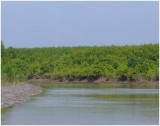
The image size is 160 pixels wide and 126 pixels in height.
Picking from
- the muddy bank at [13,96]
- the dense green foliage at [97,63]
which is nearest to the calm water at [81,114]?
the muddy bank at [13,96]

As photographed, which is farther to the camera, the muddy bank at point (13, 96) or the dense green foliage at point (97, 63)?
the dense green foliage at point (97, 63)

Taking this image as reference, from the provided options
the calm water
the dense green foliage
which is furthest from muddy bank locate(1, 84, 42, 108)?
the dense green foliage

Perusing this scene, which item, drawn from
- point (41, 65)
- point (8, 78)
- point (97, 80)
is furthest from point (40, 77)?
point (8, 78)

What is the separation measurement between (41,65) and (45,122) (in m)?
57.1

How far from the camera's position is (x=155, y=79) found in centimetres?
6141

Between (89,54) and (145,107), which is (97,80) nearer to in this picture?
(89,54)

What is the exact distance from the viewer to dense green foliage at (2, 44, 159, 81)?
66.1 m

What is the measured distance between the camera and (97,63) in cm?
7262

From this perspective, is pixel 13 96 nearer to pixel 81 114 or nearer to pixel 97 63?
pixel 81 114

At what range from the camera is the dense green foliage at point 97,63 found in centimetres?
6612

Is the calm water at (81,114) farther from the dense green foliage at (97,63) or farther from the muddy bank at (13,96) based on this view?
the dense green foliage at (97,63)

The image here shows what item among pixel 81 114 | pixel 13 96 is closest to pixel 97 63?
pixel 13 96

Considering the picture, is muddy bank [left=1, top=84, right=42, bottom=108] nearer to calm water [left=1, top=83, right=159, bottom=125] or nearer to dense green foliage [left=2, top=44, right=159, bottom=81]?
calm water [left=1, top=83, right=159, bottom=125]

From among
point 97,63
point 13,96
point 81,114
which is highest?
point 97,63
